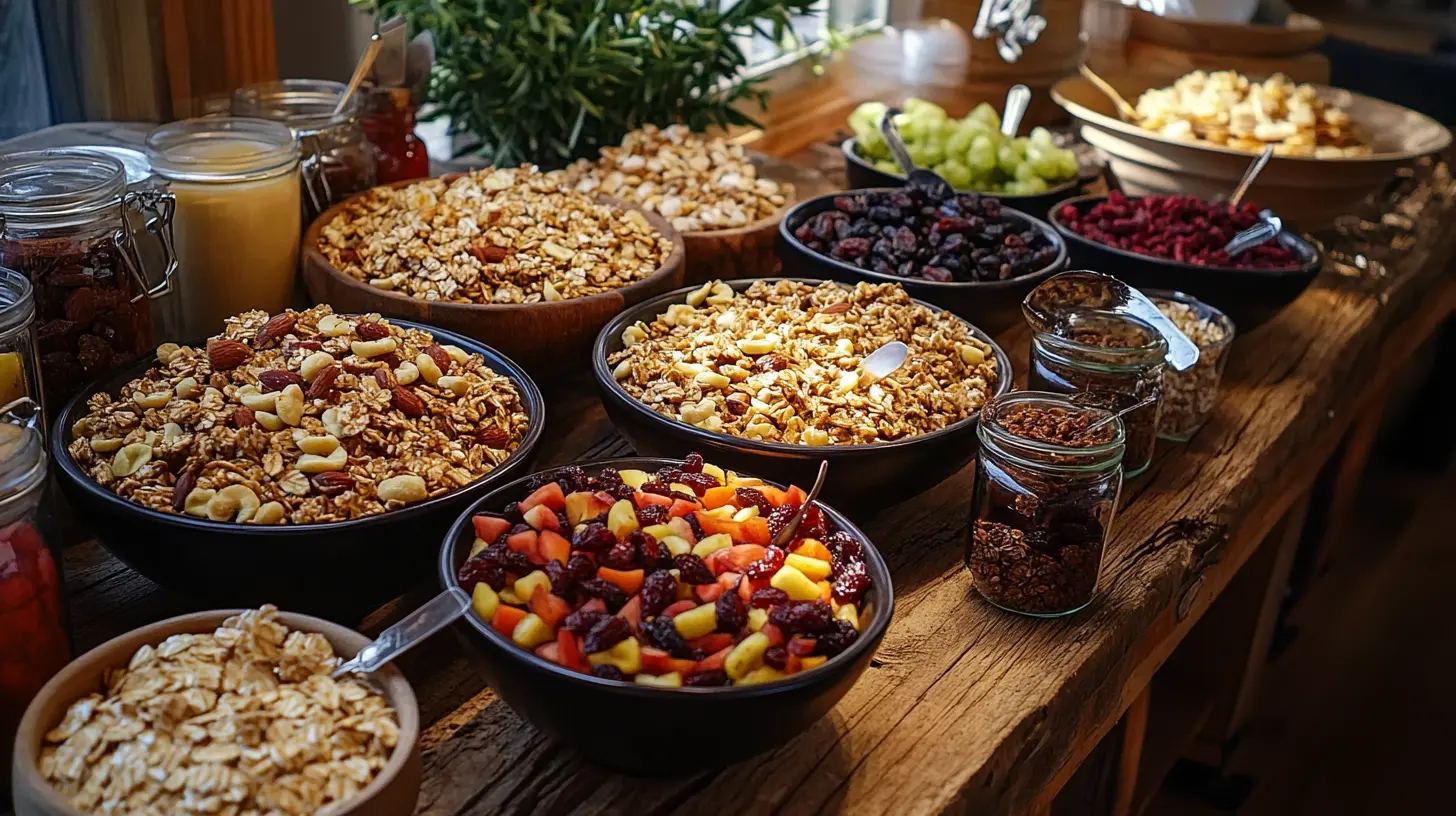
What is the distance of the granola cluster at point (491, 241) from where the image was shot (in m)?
1.44

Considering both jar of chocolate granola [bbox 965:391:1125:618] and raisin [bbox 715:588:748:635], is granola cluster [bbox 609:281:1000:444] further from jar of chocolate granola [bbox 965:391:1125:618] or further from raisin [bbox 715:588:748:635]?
raisin [bbox 715:588:748:635]

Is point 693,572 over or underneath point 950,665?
over

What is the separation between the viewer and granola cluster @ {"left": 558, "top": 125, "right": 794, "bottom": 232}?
1.78 meters

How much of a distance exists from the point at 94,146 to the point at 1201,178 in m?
1.77

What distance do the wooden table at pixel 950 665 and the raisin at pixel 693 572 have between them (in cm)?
13

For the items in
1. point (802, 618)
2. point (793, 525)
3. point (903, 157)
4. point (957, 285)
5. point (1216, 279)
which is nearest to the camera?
point (802, 618)

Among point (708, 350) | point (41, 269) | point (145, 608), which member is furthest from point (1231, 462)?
point (41, 269)

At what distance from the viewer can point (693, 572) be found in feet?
3.17

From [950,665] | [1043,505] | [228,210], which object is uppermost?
[228,210]

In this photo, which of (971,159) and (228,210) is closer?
(228,210)

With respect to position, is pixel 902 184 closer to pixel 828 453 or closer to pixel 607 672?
pixel 828 453

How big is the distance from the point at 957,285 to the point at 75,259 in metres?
1.00

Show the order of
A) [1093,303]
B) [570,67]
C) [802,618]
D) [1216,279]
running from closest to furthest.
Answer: [802,618], [1093,303], [1216,279], [570,67]

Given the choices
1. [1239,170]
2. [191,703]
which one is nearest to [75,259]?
[191,703]
